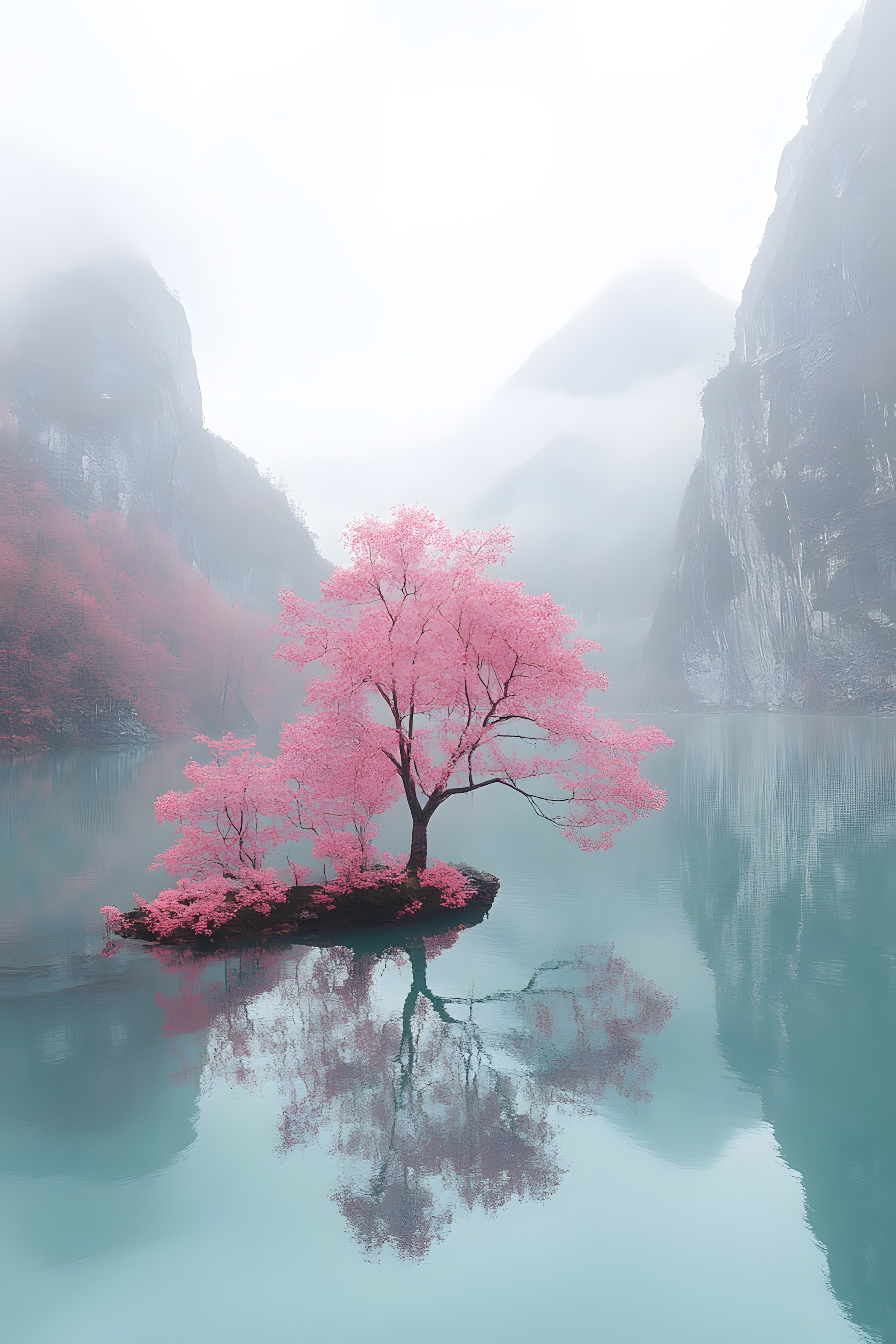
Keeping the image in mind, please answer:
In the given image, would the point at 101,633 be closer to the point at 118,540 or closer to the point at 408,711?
the point at 118,540

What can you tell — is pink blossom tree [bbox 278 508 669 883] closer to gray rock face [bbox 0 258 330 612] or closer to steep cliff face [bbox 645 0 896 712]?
gray rock face [bbox 0 258 330 612]

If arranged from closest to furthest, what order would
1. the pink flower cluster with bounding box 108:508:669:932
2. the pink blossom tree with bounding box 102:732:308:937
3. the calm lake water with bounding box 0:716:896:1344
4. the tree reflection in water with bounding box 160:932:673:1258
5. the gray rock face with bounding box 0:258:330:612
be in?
1. the calm lake water with bounding box 0:716:896:1344
2. the tree reflection in water with bounding box 160:932:673:1258
3. the pink blossom tree with bounding box 102:732:308:937
4. the pink flower cluster with bounding box 108:508:669:932
5. the gray rock face with bounding box 0:258:330:612

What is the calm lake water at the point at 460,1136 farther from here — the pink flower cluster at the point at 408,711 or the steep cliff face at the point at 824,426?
the steep cliff face at the point at 824,426

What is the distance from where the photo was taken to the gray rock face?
2820 inches

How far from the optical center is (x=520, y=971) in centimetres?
1188

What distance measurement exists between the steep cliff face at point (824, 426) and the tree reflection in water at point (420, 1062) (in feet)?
272

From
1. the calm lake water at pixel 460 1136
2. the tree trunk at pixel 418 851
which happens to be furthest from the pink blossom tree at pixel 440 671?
the calm lake water at pixel 460 1136

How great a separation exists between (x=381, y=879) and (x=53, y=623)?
47.5 m

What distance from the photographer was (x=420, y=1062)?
28.1ft

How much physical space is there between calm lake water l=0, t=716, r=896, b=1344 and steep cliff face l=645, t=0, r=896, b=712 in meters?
78.1

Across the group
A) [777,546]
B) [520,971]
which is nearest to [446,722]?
[520,971]

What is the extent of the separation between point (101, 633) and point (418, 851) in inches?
1922

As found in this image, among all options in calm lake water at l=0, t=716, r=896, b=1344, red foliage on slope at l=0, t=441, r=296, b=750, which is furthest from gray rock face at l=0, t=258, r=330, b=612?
calm lake water at l=0, t=716, r=896, b=1344

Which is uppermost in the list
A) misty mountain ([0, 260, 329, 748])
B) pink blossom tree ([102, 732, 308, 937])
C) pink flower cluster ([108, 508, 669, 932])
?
misty mountain ([0, 260, 329, 748])
